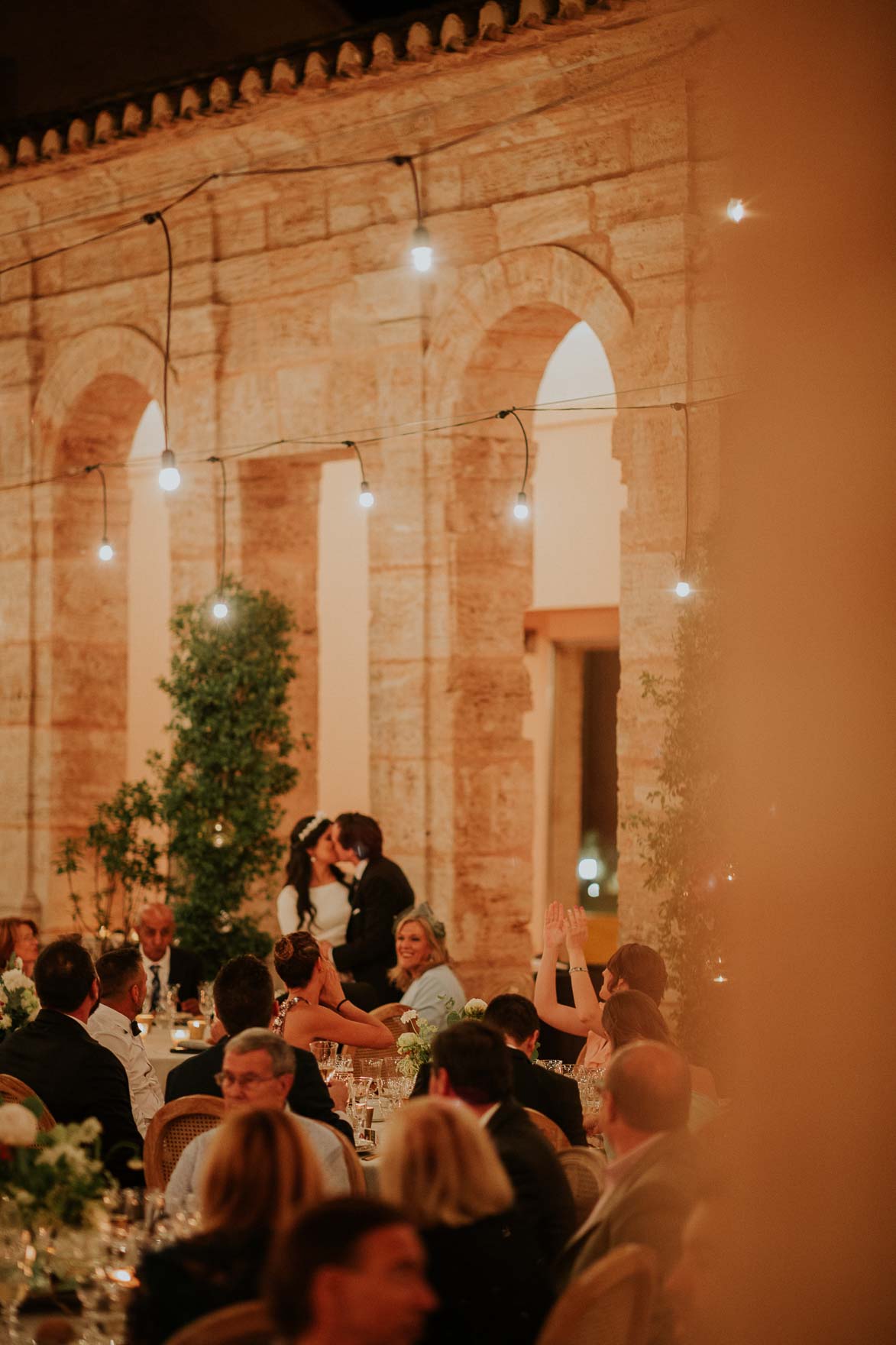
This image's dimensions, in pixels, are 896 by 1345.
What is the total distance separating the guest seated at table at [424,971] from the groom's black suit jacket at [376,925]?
893 mm

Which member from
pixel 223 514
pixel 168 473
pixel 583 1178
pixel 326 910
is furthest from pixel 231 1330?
pixel 223 514

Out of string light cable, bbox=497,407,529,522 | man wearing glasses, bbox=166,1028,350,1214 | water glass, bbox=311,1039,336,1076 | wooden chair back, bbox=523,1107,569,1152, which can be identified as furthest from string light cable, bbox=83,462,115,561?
man wearing glasses, bbox=166,1028,350,1214

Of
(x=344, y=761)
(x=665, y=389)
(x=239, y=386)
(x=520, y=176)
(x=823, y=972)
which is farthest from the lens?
(x=344, y=761)

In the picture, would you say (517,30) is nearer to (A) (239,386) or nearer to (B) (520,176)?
(B) (520,176)

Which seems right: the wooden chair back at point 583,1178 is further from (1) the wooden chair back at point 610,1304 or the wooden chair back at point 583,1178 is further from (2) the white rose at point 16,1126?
(2) the white rose at point 16,1126

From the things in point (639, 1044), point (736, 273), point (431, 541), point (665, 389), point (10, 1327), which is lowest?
point (10, 1327)

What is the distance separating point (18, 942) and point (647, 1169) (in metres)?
5.48

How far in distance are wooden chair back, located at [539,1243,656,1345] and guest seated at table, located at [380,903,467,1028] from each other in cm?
383

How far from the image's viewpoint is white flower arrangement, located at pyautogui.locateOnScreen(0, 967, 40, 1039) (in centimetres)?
647

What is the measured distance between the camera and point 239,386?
421 inches

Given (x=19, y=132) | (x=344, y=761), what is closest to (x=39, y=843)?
(x=344, y=761)

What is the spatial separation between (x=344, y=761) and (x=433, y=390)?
4796 mm

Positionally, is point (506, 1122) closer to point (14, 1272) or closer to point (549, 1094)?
point (14, 1272)

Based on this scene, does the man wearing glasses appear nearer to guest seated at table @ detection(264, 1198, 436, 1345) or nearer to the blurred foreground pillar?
guest seated at table @ detection(264, 1198, 436, 1345)
